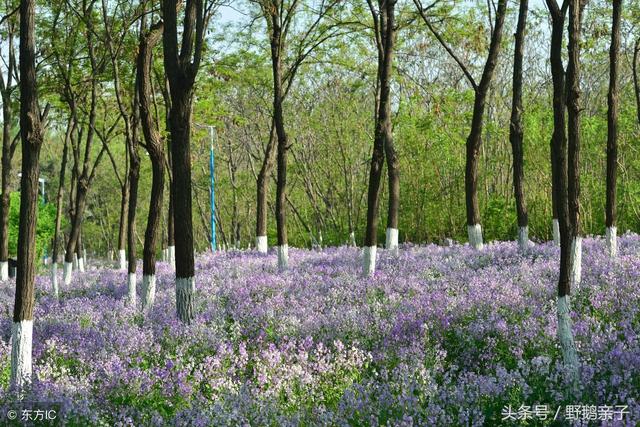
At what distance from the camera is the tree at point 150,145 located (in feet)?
41.5

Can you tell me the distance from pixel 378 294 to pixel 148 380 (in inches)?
221

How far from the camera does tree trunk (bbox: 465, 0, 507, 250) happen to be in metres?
16.9

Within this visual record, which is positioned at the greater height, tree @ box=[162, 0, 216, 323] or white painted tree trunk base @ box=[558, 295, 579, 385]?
tree @ box=[162, 0, 216, 323]

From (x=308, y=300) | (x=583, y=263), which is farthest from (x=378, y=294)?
(x=583, y=263)

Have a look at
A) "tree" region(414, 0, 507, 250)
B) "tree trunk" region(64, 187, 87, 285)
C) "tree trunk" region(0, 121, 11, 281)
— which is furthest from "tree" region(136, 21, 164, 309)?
"tree trunk" region(0, 121, 11, 281)

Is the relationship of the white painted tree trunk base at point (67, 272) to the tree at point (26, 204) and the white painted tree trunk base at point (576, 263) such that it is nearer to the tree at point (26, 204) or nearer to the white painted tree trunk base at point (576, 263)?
the tree at point (26, 204)

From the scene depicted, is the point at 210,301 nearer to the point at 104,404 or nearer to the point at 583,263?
the point at 104,404

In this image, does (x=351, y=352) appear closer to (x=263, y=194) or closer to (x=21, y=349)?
(x=21, y=349)

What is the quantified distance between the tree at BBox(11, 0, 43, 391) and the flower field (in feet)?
1.30

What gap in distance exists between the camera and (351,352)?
764cm

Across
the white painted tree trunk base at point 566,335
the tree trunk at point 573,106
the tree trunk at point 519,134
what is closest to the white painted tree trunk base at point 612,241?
the tree trunk at point 519,134

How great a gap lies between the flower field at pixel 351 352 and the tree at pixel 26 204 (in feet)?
1.30

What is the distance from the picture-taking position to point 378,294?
12.0 metres

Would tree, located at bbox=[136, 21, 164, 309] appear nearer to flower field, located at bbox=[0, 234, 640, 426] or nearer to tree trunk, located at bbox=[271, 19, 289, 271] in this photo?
flower field, located at bbox=[0, 234, 640, 426]
